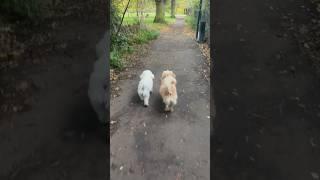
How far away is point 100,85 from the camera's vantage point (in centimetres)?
833

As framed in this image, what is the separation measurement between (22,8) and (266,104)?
523 cm

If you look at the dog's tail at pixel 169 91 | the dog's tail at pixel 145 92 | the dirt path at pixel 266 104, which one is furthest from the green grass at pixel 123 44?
the dog's tail at pixel 169 91

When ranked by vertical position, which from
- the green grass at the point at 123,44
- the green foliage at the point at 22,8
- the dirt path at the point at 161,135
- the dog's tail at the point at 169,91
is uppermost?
the green foliage at the point at 22,8

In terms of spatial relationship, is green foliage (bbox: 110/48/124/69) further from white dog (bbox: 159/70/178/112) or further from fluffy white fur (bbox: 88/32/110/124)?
white dog (bbox: 159/70/178/112)

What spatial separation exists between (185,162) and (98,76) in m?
3.70

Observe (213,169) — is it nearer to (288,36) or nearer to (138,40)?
(288,36)

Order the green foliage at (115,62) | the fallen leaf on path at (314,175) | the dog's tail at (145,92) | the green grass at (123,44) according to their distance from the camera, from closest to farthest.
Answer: the fallen leaf on path at (314,175), the dog's tail at (145,92), the green foliage at (115,62), the green grass at (123,44)

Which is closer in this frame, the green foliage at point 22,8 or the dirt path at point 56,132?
the dirt path at point 56,132

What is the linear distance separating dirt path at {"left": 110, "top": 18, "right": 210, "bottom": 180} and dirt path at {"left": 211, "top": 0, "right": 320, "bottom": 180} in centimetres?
38

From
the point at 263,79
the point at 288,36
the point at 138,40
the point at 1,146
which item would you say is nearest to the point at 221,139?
the point at 263,79

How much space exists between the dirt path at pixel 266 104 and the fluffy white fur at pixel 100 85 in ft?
7.20

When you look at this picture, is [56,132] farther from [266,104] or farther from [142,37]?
[142,37]

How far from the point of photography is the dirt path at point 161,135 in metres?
5.55

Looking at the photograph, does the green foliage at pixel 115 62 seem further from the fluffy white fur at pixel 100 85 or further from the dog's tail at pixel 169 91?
the dog's tail at pixel 169 91
